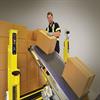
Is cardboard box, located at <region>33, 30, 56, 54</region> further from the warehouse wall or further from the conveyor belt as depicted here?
the warehouse wall

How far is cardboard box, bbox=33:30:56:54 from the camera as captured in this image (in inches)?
113

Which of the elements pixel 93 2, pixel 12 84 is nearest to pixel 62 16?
pixel 93 2

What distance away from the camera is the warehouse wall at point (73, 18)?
4566mm

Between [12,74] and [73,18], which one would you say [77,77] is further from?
[73,18]

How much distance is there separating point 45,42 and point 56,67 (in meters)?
0.39

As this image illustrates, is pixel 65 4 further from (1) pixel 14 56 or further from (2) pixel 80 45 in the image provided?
(1) pixel 14 56

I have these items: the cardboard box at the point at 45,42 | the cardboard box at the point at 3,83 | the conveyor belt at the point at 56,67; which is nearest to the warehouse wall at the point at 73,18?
the conveyor belt at the point at 56,67

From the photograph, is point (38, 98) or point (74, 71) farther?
point (38, 98)

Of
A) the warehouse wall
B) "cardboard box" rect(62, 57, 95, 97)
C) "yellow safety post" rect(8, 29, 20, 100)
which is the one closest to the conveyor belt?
"cardboard box" rect(62, 57, 95, 97)

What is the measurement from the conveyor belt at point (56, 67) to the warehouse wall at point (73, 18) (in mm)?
1686

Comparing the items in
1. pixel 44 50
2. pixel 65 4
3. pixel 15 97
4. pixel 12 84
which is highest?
pixel 65 4

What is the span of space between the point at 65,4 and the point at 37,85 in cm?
223

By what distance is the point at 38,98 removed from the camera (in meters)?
2.94

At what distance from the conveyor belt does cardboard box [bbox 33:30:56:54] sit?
2.9 inches
